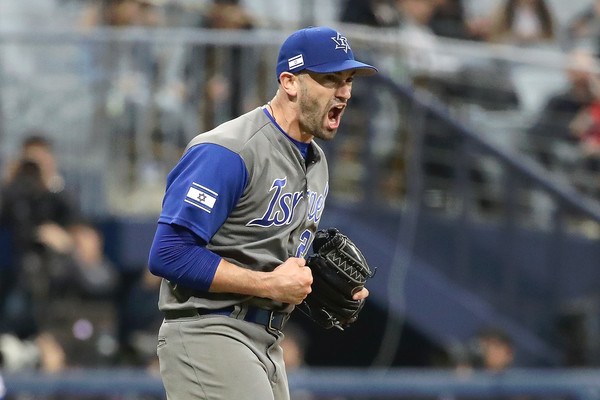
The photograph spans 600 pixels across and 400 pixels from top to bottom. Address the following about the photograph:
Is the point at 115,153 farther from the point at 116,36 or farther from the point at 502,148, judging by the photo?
the point at 502,148

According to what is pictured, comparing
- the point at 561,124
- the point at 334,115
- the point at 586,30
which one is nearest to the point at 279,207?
the point at 334,115

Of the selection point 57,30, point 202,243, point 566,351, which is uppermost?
point 202,243

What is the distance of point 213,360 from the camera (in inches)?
172

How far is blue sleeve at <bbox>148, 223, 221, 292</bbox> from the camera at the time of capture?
4.23m

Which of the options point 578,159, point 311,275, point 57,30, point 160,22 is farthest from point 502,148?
point 311,275

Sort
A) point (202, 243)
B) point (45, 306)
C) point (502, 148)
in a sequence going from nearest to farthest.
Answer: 1. point (202, 243)
2. point (45, 306)
3. point (502, 148)

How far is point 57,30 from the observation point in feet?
32.6

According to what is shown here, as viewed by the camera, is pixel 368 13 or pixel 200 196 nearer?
pixel 200 196

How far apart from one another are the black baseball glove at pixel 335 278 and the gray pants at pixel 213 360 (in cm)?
33

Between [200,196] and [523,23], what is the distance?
7.46 metres

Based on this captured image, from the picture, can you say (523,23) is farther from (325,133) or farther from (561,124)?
(325,133)

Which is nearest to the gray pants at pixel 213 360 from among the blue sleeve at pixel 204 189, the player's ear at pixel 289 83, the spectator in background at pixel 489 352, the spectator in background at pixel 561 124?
the blue sleeve at pixel 204 189

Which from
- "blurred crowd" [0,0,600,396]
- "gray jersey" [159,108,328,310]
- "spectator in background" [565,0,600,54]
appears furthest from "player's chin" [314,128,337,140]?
"spectator in background" [565,0,600,54]

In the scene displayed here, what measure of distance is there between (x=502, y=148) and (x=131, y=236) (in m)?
2.86
